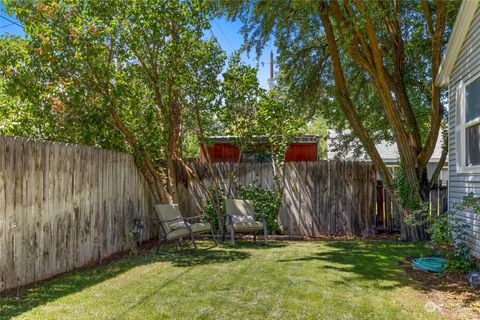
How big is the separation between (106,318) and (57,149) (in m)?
2.35

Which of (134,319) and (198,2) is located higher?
(198,2)

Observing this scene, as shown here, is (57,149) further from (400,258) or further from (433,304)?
(400,258)

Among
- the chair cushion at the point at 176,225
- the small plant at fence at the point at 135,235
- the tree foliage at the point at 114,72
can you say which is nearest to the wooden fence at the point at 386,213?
the tree foliage at the point at 114,72

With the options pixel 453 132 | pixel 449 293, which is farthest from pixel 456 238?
pixel 453 132

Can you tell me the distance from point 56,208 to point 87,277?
880 mm

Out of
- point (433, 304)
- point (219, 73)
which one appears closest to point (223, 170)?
point (219, 73)

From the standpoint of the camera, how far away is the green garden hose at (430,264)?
17.2 feet

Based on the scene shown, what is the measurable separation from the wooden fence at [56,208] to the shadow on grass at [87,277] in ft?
0.67

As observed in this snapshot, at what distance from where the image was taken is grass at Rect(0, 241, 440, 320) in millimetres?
3586

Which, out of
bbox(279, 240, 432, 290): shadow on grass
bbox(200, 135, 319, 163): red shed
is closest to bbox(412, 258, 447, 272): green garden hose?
bbox(279, 240, 432, 290): shadow on grass

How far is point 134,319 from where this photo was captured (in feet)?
11.2

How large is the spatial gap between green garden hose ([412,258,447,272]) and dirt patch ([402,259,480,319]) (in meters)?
0.07

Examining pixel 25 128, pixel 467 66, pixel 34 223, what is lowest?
pixel 34 223

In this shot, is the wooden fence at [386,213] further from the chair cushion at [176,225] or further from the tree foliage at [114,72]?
the chair cushion at [176,225]
